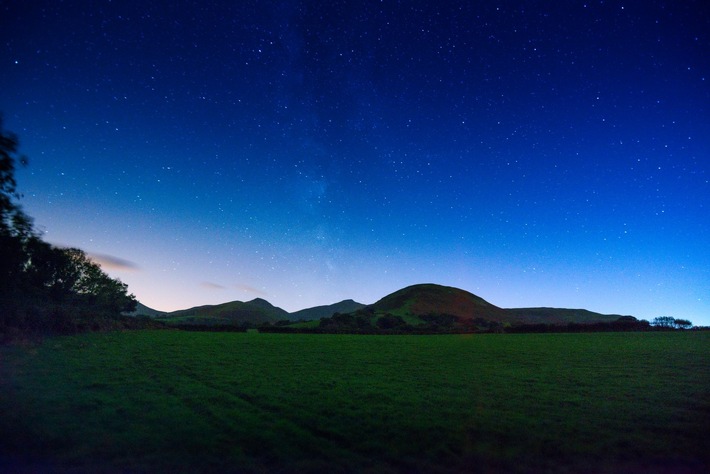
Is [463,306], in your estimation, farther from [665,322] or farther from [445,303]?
[665,322]

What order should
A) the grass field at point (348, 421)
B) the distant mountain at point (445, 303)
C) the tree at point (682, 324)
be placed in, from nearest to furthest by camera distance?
the grass field at point (348, 421) → the tree at point (682, 324) → the distant mountain at point (445, 303)

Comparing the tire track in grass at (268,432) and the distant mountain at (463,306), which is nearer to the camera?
the tire track in grass at (268,432)

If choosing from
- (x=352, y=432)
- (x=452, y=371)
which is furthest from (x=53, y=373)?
(x=452, y=371)

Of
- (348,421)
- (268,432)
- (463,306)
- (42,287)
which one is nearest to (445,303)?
(463,306)

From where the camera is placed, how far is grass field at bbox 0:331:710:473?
6672 mm

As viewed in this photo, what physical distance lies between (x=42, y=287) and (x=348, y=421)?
196 feet

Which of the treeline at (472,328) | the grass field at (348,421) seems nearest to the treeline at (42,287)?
the grass field at (348,421)

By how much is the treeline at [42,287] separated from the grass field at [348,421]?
16.1 feet

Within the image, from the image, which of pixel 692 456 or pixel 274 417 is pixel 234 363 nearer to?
pixel 274 417

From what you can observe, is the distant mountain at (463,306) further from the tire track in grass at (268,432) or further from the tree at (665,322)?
the tire track in grass at (268,432)

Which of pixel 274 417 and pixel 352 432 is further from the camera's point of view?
pixel 274 417

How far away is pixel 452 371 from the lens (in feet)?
60.8

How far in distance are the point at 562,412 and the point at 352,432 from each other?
664 centimetres

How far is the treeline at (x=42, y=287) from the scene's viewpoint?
484 inches
